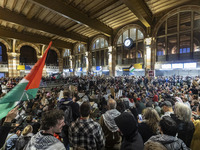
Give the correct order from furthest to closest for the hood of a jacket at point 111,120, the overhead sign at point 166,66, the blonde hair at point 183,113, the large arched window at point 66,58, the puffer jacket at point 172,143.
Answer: the large arched window at point 66,58 → the overhead sign at point 166,66 → the hood of a jacket at point 111,120 → the blonde hair at point 183,113 → the puffer jacket at point 172,143

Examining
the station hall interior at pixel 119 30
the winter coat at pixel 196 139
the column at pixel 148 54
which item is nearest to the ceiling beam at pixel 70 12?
the station hall interior at pixel 119 30

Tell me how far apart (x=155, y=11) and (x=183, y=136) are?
49.2 ft

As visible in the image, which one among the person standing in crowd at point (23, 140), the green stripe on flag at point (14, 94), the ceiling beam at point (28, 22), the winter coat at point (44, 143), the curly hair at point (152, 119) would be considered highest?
the ceiling beam at point (28, 22)

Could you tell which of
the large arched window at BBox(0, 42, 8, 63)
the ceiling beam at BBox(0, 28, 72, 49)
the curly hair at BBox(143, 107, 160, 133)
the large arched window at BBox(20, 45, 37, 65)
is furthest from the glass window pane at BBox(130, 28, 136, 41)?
the large arched window at BBox(0, 42, 8, 63)

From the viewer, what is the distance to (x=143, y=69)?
49.2 feet

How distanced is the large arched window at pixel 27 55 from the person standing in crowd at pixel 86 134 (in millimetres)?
28167

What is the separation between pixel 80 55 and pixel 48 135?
2409cm

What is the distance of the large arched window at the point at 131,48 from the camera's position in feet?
51.7

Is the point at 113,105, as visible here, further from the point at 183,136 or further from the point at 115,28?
the point at 115,28

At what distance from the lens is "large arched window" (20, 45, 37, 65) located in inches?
952

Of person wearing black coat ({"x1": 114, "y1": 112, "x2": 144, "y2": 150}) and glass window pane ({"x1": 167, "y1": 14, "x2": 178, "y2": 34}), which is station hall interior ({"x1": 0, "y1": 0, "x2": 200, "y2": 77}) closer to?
glass window pane ({"x1": 167, "y1": 14, "x2": 178, "y2": 34})

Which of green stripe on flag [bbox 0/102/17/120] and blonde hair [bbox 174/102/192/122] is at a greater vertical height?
green stripe on flag [bbox 0/102/17/120]

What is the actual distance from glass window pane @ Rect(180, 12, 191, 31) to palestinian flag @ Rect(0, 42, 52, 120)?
16062 mm

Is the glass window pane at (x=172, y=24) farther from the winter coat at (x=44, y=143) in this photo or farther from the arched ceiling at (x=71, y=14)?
the winter coat at (x=44, y=143)
